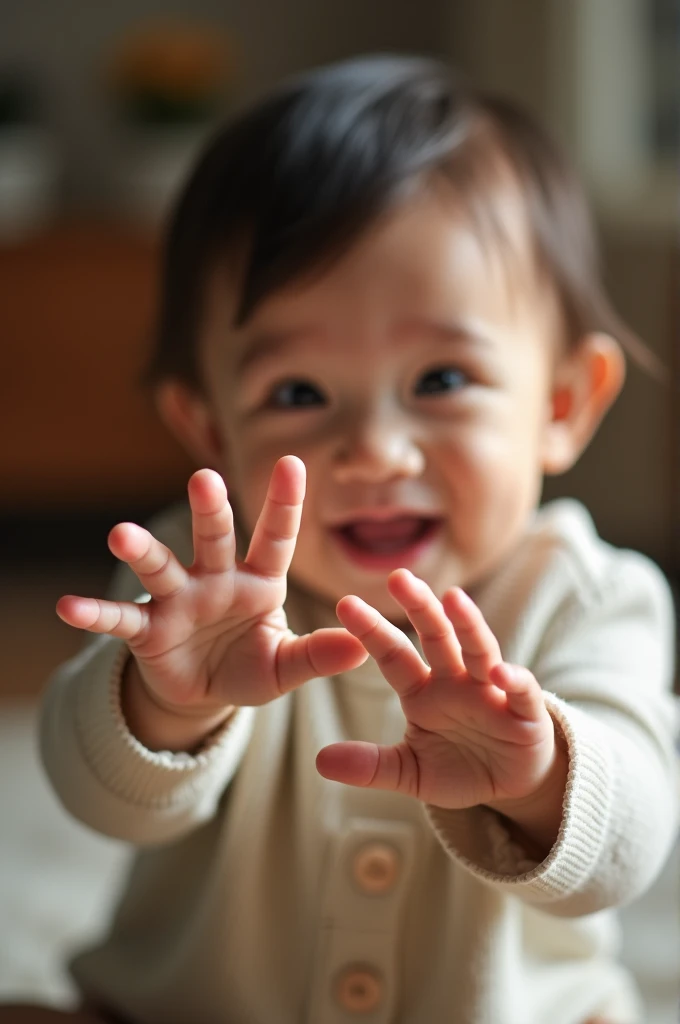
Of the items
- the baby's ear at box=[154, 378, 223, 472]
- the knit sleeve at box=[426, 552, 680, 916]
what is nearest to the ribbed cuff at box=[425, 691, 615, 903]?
the knit sleeve at box=[426, 552, 680, 916]

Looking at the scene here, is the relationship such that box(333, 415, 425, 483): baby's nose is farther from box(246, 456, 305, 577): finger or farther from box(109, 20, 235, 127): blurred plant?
box(109, 20, 235, 127): blurred plant

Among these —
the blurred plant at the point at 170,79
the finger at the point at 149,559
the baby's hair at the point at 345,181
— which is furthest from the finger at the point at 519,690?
the blurred plant at the point at 170,79

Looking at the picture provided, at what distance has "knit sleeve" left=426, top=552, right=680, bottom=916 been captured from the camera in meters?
0.47

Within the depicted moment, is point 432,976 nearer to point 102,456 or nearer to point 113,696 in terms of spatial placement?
point 113,696

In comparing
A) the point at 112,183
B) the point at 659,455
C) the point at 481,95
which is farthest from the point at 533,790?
the point at 112,183

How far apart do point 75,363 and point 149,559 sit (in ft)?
5.33

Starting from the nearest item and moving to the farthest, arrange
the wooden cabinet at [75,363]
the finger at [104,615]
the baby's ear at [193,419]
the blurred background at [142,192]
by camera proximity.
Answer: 1. the finger at [104,615]
2. the baby's ear at [193,419]
3. the blurred background at [142,192]
4. the wooden cabinet at [75,363]

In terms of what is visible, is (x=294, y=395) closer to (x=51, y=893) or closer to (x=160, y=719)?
(x=160, y=719)

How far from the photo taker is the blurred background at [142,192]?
1.78m

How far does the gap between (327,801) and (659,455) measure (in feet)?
4.06

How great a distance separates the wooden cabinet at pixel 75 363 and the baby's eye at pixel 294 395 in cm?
143

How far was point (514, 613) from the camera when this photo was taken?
23.2 inches

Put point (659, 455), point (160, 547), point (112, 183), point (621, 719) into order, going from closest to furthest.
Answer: point (160, 547), point (621, 719), point (659, 455), point (112, 183)

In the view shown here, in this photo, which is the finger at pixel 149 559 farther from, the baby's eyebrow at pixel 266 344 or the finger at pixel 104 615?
the baby's eyebrow at pixel 266 344
